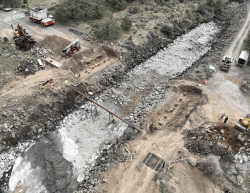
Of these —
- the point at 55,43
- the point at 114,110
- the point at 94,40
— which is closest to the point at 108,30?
the point at 94,40

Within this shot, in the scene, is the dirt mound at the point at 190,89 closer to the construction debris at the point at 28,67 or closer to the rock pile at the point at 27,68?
the construction debris at the point at 28,67

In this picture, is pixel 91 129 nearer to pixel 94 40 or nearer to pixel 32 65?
pixel 32 65

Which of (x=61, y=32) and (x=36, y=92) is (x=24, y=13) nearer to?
(x=61, y=32)

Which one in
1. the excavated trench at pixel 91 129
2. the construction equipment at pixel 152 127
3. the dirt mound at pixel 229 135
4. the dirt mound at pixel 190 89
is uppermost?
the dirt mound at pixel 229 135

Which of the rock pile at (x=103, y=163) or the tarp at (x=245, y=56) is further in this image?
the tarp at (x=245, y=56)

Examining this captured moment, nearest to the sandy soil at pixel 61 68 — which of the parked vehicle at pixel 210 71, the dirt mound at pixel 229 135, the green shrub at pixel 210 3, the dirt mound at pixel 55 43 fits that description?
the dirt mound at pixel 55 43

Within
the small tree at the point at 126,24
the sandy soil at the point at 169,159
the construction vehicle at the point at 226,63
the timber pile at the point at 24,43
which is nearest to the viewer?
the sandy soil at the point at 169,159

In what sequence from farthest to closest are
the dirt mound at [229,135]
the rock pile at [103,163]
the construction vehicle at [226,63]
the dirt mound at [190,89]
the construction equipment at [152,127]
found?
the construction vehicle at [226,63], the dirt mound at [190,89], the construction equipment at [152,127], the dirt mound at [229,135], the rock pile at [103,163]
